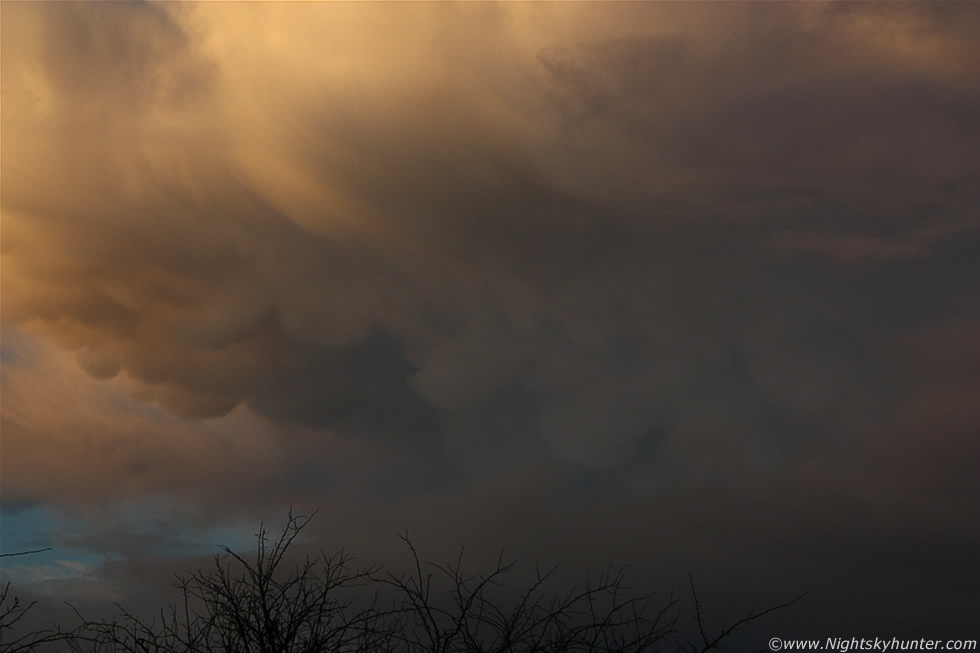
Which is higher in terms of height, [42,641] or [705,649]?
[42,641]

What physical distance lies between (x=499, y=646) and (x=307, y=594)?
299cm

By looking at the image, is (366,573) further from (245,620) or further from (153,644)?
(153,644)

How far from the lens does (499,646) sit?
17109 millimetres

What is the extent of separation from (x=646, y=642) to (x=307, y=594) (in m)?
5.19

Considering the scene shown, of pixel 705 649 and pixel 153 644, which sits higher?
pixel 153 644

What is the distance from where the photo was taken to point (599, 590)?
17469mm

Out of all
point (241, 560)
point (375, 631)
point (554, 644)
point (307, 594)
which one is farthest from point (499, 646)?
point (241, 560)

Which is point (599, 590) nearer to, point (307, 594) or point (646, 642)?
point (646, 642)

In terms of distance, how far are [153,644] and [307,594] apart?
2310mm

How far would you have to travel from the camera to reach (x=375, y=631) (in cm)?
1691

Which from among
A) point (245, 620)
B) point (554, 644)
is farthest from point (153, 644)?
point (554, 644)

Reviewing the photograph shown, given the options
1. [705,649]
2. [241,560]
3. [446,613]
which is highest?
[241,560]

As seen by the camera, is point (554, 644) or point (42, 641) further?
point (554, 644)

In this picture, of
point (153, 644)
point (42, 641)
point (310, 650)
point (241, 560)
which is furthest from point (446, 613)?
point (42, 641)
